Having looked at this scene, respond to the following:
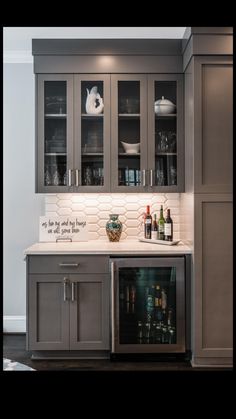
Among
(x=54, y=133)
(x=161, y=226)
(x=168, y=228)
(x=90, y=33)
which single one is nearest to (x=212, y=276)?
(x=168, y=228)

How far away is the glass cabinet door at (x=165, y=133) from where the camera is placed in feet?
11.3

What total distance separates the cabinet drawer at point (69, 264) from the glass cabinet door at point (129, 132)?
0.66 meters

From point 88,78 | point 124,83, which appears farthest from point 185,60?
point 88,78

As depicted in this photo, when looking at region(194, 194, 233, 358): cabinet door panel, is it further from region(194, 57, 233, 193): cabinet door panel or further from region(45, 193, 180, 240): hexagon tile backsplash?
region(45, 193, 180, 240): hexagon tile backsplash

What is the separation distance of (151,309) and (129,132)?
1472mm

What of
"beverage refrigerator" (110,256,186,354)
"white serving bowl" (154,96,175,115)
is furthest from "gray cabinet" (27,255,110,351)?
"white serving bowl" (154,96,175,115)

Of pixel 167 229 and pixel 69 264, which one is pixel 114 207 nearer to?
pixel 167 229

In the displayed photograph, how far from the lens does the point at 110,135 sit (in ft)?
11.4

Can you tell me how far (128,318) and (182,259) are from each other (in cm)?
61

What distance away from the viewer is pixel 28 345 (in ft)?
10.3

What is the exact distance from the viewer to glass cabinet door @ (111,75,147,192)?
3.46 m

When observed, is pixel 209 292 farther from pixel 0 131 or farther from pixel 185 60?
pixel 0 131

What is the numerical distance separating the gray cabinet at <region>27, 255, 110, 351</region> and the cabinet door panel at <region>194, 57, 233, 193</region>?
1.01 metres
